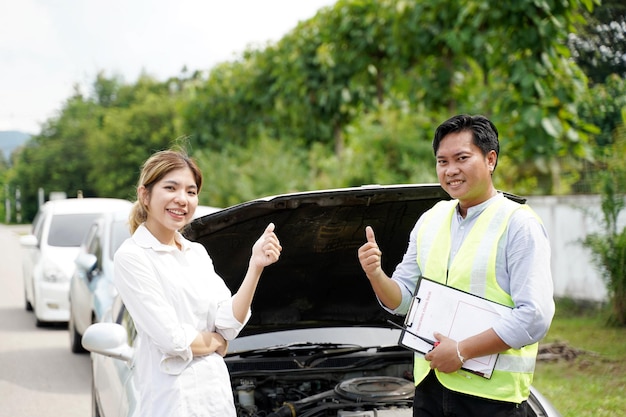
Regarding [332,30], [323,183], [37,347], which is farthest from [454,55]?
[37,347]

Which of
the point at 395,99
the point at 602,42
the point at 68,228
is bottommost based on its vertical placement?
the point at 68,228

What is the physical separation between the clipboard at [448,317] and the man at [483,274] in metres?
0.03

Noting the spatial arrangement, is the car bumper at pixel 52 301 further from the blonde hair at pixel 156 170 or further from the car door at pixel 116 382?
the blonde hair at pixel 156 170

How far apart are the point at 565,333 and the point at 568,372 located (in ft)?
4.77

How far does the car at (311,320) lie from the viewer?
3752 millimetres

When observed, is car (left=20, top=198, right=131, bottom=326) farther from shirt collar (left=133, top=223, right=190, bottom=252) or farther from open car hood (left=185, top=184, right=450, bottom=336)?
shirt collar (left=133, top=223, right=190, bottom=252)

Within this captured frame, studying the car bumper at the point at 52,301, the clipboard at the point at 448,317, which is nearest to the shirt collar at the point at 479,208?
the clipboard at the point at 448,317

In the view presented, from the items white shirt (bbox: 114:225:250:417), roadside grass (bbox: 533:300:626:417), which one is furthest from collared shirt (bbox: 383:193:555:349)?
roadside grass (bbox: 533:300:626:417)

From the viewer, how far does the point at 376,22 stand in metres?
14.0

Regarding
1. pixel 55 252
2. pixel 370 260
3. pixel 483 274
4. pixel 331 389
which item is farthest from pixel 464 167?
pixel 55 252

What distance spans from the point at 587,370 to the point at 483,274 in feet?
16.2

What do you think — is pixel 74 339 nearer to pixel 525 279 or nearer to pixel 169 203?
pixel 169 203

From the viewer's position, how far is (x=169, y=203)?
3.06 metres

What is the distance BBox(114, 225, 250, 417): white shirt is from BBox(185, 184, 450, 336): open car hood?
540 mm
